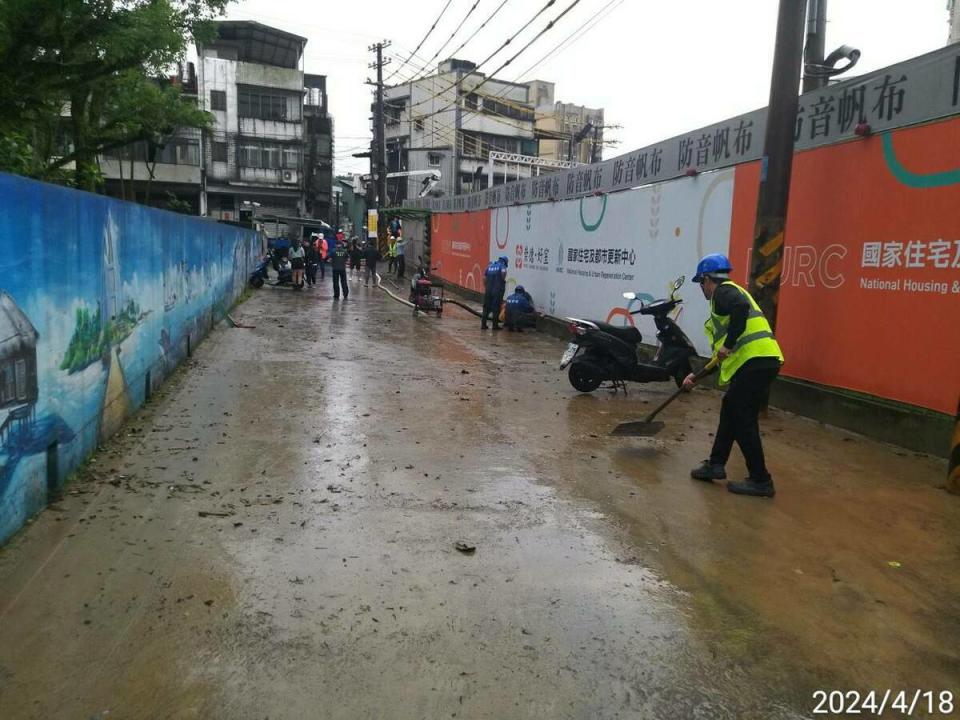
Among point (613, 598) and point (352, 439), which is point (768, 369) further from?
point (352, 439)

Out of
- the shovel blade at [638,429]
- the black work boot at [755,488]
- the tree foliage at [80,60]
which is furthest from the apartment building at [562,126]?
the black work boot at [755,488]

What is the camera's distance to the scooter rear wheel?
877 centimetres

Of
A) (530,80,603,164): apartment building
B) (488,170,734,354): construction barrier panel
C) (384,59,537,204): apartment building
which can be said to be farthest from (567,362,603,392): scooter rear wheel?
(530,80,603,164): apartment building

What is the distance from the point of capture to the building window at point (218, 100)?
42062 mm

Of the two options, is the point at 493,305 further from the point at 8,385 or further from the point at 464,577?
the point at 8,385

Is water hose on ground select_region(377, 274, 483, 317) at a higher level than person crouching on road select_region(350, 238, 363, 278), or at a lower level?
lower

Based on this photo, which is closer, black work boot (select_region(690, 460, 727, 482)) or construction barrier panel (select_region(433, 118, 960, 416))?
black work boot (select_region(690, 460, 727, 482))

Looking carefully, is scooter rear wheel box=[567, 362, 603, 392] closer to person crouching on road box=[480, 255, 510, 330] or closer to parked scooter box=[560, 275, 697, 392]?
parked scooter box=[560, 275, 697, 392]

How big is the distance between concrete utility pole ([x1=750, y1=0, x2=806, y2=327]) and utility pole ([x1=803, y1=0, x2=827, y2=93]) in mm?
1736

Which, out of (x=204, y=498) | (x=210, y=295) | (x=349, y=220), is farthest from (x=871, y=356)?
(x=349, y=220)

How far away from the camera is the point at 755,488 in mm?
5176

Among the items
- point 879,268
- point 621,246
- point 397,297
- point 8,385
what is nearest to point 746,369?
point 879,268

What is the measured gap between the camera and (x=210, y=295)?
1301 centimetres

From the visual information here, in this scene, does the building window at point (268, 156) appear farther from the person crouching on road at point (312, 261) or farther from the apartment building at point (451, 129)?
the person crouching on road at point (312, 261)
